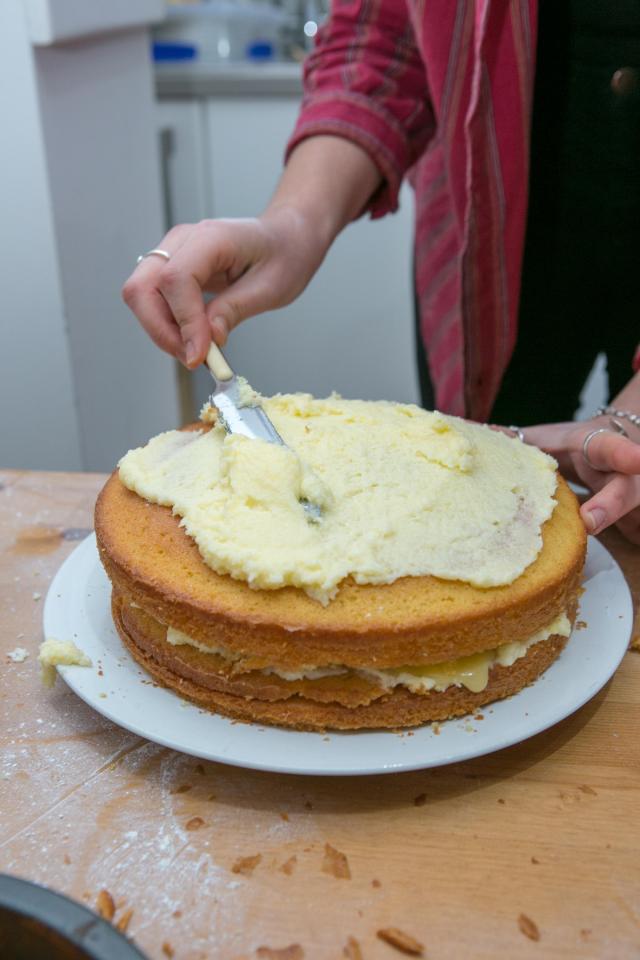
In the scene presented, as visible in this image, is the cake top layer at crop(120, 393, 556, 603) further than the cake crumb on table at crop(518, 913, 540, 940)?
Yes

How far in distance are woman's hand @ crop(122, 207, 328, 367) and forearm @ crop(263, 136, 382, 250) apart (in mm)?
21

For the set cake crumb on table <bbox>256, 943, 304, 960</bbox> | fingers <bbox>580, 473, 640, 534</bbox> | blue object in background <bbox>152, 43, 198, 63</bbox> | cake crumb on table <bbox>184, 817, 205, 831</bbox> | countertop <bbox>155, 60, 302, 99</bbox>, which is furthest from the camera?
blue object in background <bbox>152, 43, 198, 63</bbox>

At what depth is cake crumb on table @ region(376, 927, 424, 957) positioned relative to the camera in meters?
0.62

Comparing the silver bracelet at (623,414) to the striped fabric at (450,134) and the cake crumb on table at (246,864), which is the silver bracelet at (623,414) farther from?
the cake crumb on table at (246,864)

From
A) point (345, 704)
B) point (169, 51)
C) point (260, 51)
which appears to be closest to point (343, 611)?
point (345, 704)

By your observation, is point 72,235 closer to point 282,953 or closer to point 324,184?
point 324,184

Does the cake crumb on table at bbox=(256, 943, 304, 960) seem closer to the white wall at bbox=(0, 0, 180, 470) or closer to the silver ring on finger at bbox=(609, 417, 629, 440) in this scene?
the silver ring on finger at bbox=(609, 417, 629, 440)

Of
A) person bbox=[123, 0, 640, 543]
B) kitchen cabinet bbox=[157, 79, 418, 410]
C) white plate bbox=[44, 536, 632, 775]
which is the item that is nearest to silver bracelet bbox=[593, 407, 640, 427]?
person bbox=[123, 0, 640, 543]

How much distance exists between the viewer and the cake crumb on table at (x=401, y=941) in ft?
2.02

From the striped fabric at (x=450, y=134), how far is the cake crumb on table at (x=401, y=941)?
3.18 feet

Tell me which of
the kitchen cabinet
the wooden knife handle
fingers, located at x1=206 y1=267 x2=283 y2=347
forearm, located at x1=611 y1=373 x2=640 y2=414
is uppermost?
fingers, located at x1=206 y1=267 x2=283 y2=347

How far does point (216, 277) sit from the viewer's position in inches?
47.3

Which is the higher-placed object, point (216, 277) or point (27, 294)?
point (216, 277)

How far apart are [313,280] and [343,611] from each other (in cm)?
221
